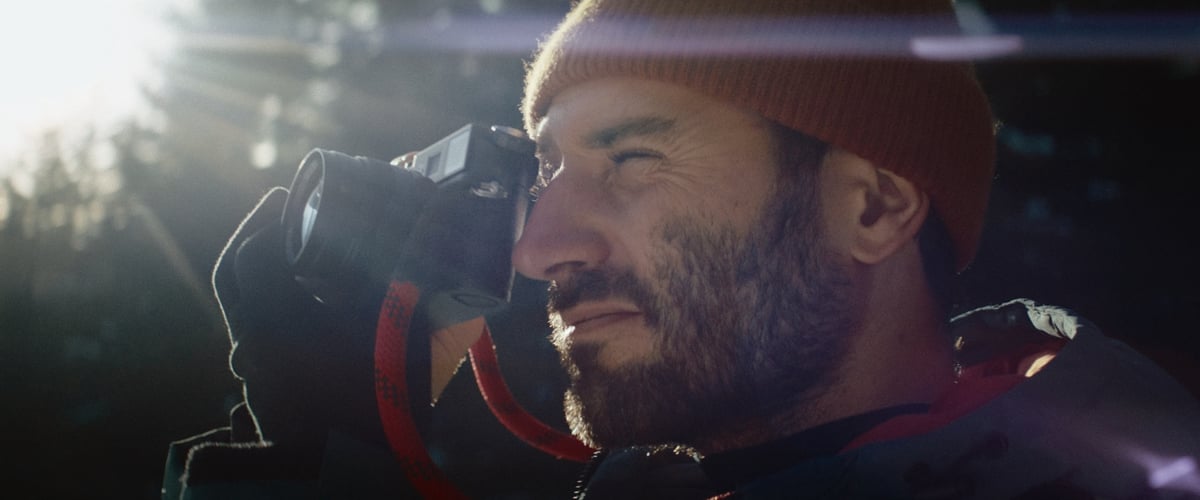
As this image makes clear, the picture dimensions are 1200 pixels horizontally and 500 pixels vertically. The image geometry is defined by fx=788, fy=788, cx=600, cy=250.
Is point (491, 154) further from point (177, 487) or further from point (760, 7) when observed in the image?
point (177, 487)

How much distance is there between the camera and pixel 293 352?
120 centimetres

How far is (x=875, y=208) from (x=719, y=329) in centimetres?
30

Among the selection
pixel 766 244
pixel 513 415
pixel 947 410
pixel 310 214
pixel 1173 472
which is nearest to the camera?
pixel 1173 472

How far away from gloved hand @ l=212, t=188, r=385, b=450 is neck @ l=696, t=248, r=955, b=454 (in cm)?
53

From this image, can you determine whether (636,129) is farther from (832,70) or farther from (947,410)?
(947,410)

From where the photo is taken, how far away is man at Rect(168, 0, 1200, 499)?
1005 millimetres

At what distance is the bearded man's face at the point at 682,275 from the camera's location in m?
1.00

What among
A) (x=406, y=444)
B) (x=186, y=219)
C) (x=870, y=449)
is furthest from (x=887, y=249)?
(x=186, y=219)

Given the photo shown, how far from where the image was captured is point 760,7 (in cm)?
114

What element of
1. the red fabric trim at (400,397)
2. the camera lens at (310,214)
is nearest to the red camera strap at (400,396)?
the red fabric trim at (400,397)

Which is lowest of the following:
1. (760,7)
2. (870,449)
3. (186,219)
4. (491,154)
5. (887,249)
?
(870,449)

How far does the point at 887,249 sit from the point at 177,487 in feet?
3.62

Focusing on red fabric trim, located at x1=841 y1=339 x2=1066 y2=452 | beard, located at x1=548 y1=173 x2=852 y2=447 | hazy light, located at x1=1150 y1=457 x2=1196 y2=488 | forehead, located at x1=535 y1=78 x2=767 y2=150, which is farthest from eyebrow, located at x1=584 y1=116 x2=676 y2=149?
hazy light, located at x1=1150 y1=457 x2=1196 y2=488

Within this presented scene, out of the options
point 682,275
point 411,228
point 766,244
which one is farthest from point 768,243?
point 411,228
